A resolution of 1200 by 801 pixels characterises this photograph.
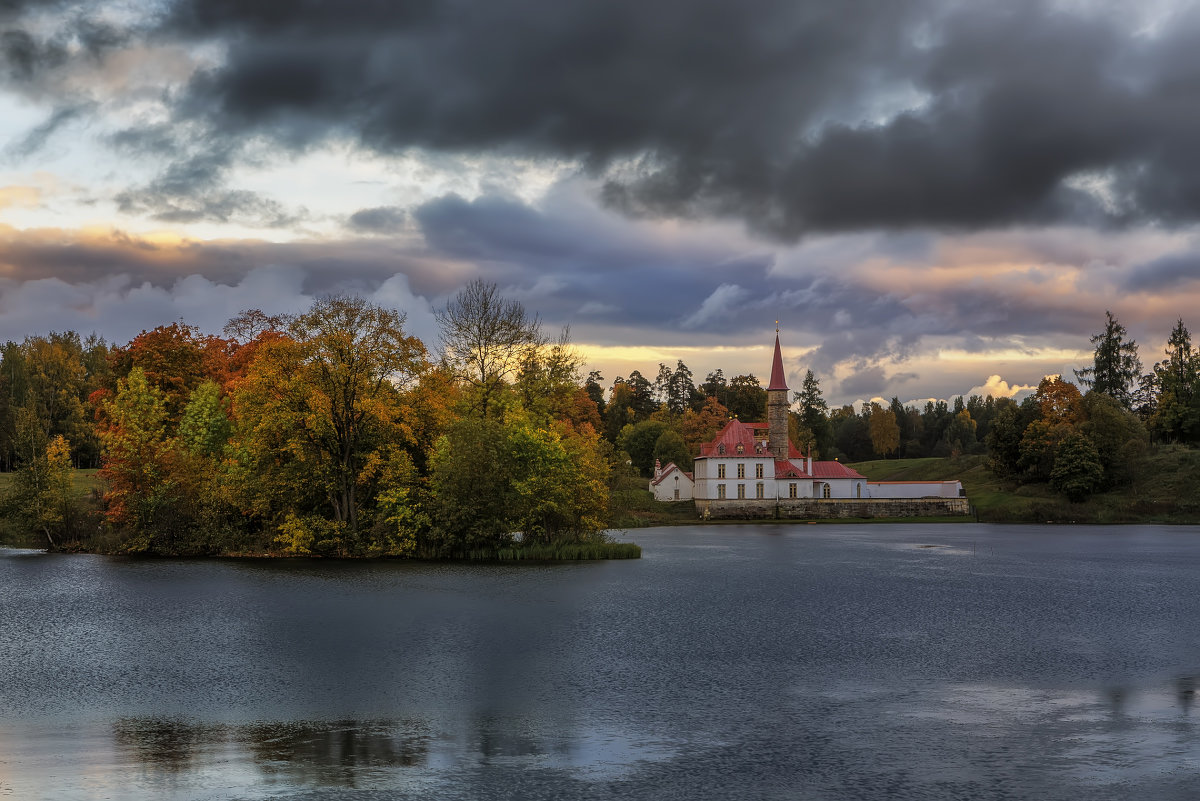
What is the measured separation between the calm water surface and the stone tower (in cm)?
7280

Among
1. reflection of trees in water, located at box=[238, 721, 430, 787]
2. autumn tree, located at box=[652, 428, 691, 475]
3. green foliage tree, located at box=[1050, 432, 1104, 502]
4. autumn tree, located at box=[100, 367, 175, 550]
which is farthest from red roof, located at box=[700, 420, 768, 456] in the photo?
reflection of trees in water, located at box=[238, 721, 430, 787]

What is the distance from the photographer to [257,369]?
55.2m

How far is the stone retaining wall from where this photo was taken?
10888 cm

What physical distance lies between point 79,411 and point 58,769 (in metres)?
102

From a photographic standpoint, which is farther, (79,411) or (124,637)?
(79,411)

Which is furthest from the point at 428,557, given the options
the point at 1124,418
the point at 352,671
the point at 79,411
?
the point at 1124,418

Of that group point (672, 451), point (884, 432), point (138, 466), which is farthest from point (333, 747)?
point (884, 432)

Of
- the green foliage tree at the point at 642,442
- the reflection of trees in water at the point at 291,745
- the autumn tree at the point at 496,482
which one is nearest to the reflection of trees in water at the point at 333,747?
the reflection of trees in water at the point at 291,745

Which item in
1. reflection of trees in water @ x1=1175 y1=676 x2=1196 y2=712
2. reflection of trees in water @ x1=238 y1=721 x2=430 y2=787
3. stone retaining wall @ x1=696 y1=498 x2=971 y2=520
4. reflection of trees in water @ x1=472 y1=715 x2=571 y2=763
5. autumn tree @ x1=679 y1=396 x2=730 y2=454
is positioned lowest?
stone retaining wall @ x1=696 y1=498 x2=971 y2=520

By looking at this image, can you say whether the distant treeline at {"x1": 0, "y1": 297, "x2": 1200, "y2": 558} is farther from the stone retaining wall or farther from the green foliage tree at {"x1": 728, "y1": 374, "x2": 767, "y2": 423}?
the green foliage tree at {"x1": 728, "y1": 374, "x2": 767, "y2": 423}

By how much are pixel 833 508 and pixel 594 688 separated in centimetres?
9405

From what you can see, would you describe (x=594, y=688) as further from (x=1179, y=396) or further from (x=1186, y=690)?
(x=1179, y=396)

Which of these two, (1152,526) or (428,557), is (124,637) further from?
(1152,526)

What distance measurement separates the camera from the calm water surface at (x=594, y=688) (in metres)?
13.6
